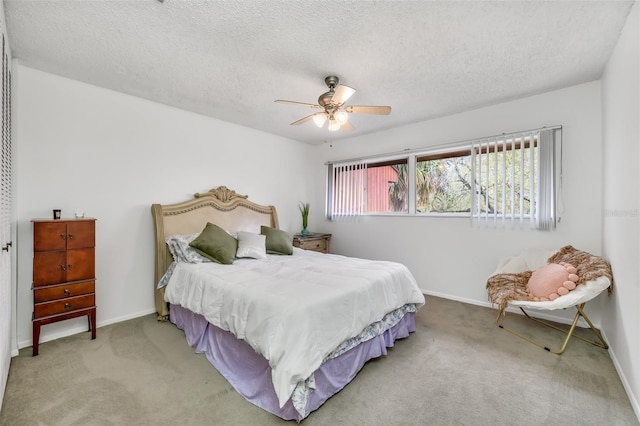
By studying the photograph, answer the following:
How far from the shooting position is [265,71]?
2.60 m

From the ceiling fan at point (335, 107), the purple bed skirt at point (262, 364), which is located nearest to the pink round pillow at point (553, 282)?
the purple bed skirt at point (262, 364)

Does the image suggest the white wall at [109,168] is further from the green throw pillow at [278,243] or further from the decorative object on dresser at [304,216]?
the decorative object on dresser at [304,216]

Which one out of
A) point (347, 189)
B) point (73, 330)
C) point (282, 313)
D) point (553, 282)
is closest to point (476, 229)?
point (553, 282)

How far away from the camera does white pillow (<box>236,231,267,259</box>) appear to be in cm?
324

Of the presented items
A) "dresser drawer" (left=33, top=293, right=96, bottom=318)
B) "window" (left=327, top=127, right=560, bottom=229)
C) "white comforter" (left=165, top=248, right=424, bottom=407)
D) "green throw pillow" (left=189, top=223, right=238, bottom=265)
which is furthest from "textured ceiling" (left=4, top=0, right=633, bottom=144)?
"dresser drawer" (left=33, top=293, right=96, bottom=318)

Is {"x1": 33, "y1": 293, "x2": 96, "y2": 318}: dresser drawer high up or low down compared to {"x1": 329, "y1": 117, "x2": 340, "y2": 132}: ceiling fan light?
down

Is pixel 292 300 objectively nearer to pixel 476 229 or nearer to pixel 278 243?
pixel 278 243

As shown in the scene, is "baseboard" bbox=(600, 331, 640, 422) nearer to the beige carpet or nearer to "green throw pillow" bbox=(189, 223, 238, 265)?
the beige carpet

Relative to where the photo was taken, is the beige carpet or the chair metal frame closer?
the beige carpet

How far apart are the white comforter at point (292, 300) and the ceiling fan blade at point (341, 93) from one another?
1504 millimetres

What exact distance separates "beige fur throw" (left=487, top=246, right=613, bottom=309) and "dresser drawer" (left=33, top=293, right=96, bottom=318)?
12.3 ft

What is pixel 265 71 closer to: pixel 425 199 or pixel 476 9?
pixel 476 9

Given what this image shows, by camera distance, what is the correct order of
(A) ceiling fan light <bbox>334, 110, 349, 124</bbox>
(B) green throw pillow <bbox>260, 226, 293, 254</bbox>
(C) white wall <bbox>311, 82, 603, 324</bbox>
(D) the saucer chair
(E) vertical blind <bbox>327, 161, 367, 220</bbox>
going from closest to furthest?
(D) the saucer chair → (A) ceiling fan light <bbox>334, 110, 349, 124</bbox> → (C) white wall <bbox>311, 82, 603, 324</bbox> → (B) green throw pillow <bbox>260, 226, 293, 254</bbox> → (E) vertical blind <bbox>327, 161, 367, 220</bbox>

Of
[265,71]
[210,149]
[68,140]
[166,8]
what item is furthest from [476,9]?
[68,140]
